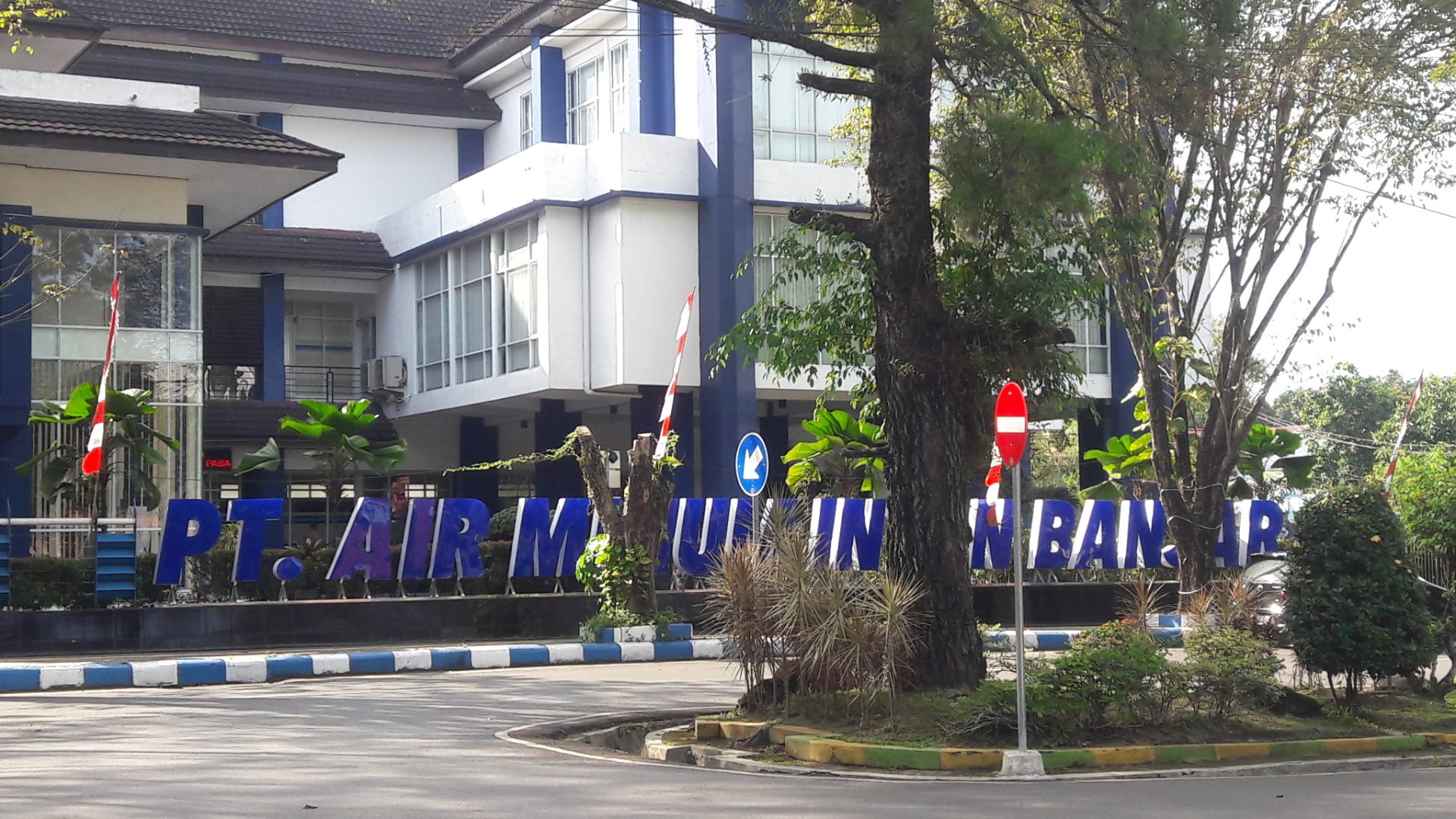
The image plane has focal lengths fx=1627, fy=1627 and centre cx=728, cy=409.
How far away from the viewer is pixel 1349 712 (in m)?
12.2

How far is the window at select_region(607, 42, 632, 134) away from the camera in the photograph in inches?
1273

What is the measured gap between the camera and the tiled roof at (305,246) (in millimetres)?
34469

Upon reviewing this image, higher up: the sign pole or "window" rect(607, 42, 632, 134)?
"window" rect(607, 42, 632, 134)

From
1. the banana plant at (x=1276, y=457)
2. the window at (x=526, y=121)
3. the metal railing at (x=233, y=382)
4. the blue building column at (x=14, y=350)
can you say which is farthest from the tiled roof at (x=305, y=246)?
the banana plant at (x=1276, y=457)

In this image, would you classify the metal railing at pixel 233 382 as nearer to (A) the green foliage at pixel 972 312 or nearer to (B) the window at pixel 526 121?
(B) the window at pixel 526 121

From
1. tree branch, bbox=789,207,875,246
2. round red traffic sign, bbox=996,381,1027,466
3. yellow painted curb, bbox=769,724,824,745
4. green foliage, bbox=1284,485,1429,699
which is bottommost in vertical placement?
yellow painted curb, bbox=769,724,824,745

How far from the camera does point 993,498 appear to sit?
24.9 meters

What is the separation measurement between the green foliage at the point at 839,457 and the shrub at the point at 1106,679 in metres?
15.6

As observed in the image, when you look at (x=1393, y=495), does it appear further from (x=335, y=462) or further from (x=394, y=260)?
(x=394, y=260)

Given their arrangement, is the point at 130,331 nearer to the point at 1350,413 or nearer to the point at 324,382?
the point at 324,382

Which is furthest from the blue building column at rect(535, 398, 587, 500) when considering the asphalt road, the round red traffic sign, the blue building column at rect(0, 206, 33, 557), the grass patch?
the round red traffic sign

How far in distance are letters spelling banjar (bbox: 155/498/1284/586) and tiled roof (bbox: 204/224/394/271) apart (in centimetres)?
1119

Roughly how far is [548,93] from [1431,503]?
24.0m

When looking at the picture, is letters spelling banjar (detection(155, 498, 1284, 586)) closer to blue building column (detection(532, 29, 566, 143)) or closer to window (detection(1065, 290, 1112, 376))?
window (detection(1065, 290, 1112, 376))
